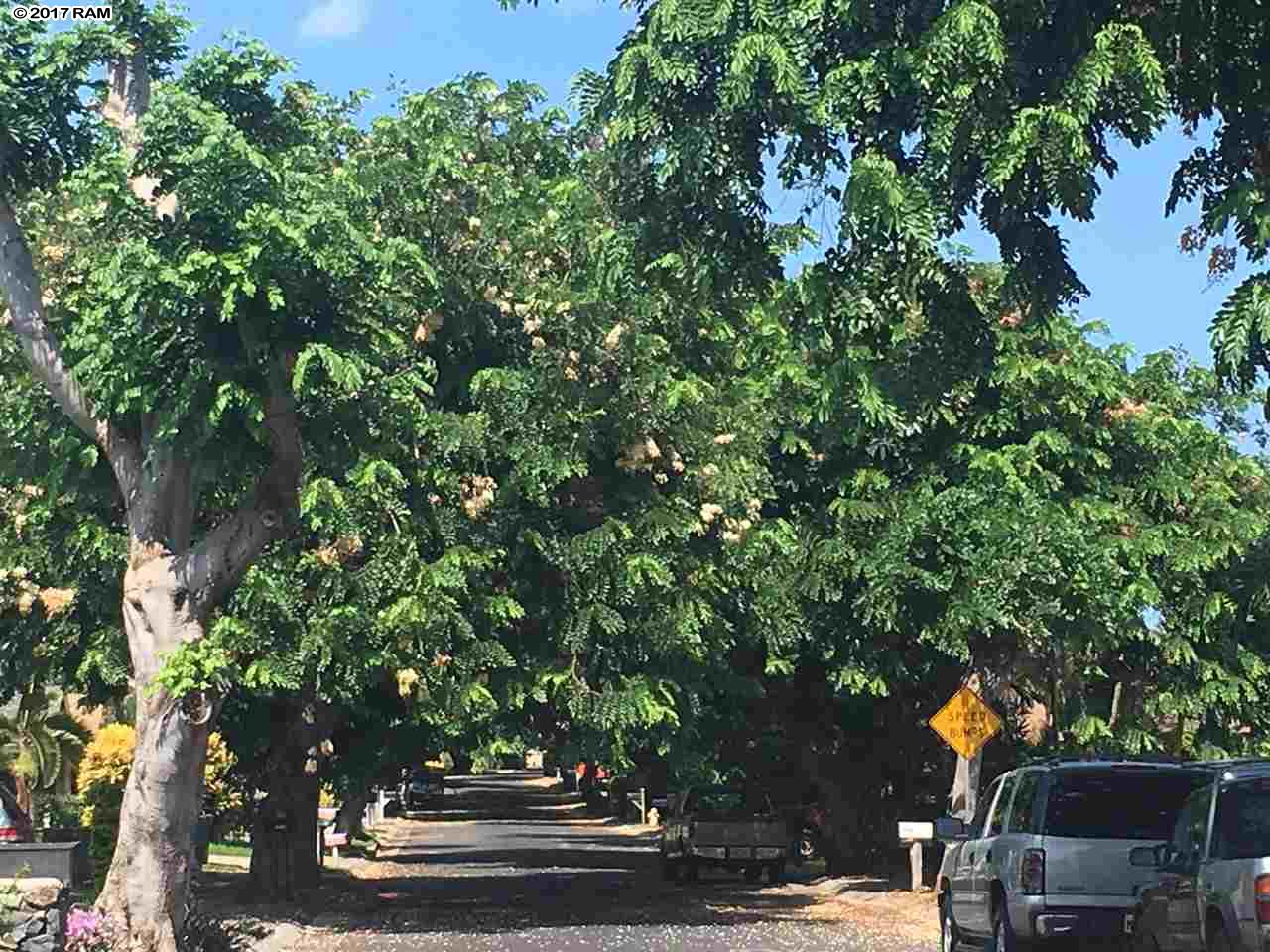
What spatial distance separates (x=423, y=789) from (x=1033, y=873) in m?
69.3

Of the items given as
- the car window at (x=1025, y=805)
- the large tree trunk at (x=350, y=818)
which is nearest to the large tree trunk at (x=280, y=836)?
the large tree trunk at (x=350, y=818)

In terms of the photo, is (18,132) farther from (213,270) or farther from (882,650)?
(882,650)

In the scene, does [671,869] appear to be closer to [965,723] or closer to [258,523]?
[965,723]

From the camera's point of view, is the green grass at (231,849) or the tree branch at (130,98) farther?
the green grass at (231,849)

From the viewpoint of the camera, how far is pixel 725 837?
3597 cm

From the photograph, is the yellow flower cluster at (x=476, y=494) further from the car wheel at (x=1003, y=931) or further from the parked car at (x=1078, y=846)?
the car wheel at (x=1003, y=931)

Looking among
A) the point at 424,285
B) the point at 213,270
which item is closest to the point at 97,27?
the point at 213,270

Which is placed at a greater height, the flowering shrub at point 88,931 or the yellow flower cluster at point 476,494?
the yellow flower cluster at point 476,494

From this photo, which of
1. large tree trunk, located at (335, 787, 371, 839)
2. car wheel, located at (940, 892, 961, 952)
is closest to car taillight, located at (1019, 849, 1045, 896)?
car wheel, located at (940, 892, 961, 952)

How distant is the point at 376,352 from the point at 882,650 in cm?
1434

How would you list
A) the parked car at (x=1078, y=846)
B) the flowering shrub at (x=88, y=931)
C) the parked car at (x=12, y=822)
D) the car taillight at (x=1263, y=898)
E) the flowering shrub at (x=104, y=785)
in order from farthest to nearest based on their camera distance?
the flowering shrub at (x=104, y=785) → the parked car at (x=12, y=822) → the flowering shrub at (x=88, y=931) → the parked car at (x=1078, y=846) → the car taillight at (x=1263, y=898)

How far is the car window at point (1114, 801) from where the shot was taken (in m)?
16.3

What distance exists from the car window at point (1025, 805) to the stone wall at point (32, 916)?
774cm

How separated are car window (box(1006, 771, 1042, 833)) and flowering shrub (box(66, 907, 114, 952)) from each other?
25.3 feet
